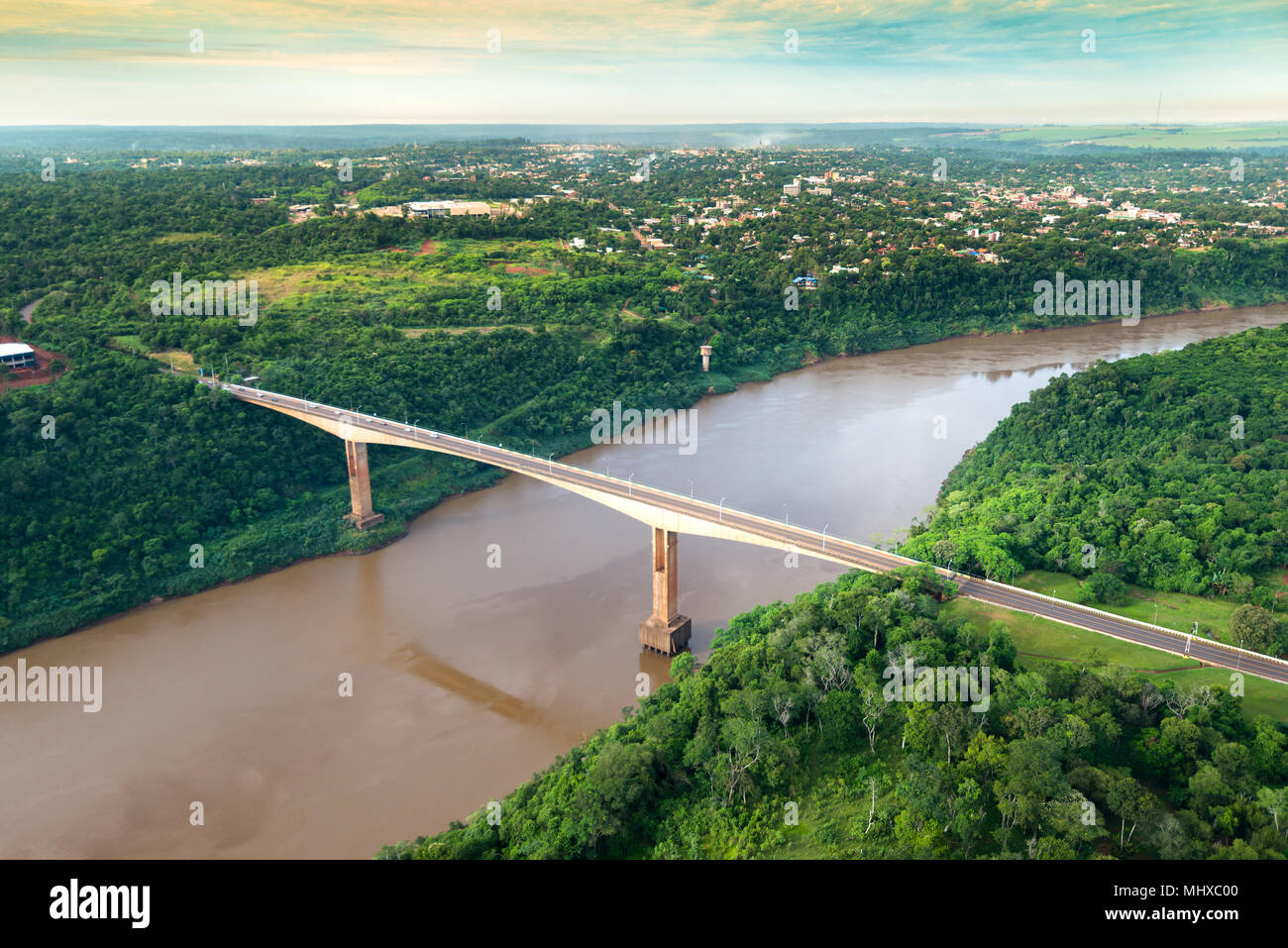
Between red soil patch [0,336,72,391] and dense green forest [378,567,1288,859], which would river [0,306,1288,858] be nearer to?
dense green forest [378,567,1288,859]

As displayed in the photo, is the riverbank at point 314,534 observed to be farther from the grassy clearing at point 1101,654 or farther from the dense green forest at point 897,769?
the grassy clearing at point 1101,654

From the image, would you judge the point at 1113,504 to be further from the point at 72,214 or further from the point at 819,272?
the point at 72,214

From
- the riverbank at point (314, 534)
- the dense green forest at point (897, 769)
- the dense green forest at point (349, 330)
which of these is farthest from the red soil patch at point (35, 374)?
the dense green forest at point (897, 769)

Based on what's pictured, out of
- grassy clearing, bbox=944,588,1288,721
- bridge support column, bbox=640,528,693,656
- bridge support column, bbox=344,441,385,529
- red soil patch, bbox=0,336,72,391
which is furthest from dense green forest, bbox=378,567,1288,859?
red soil patch, bbox=0,336,72,391

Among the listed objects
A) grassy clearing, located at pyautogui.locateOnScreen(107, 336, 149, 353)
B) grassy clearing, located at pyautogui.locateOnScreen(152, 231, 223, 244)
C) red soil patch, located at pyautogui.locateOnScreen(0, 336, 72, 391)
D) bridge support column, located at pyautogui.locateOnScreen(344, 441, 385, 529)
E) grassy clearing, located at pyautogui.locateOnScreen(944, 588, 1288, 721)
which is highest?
grassy clearing, located at pyautogui.locateOnScreen(152, 231, 223, 244)

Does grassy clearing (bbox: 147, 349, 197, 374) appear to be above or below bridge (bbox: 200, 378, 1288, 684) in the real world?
above

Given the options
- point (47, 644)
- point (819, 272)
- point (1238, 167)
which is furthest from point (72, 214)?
point (1238, 167)
